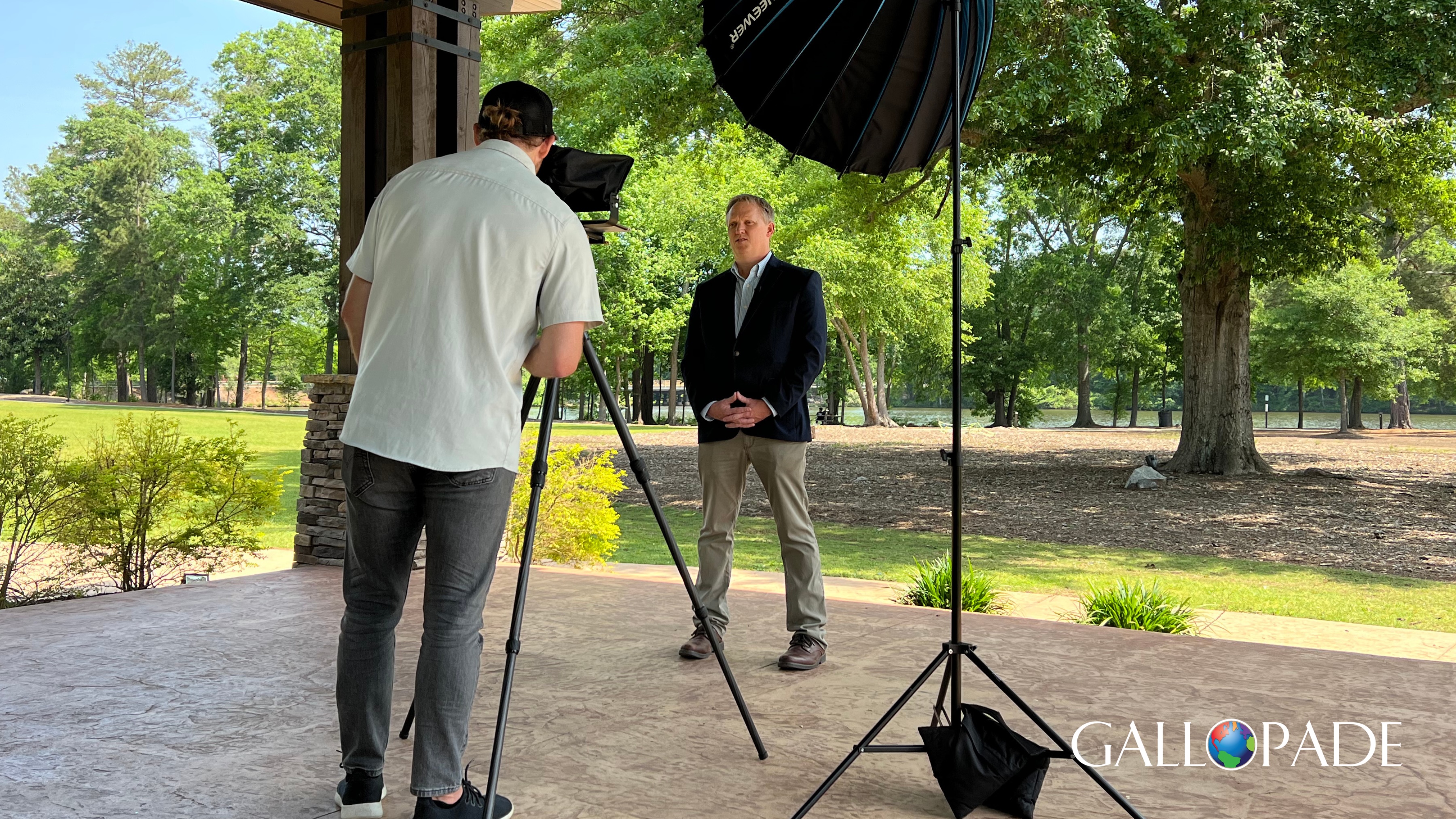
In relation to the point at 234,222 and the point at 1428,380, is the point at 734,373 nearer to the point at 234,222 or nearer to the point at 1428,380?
the point at 234,222

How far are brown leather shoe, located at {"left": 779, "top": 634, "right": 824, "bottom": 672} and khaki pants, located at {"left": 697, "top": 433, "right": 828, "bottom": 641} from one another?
3 centimetres

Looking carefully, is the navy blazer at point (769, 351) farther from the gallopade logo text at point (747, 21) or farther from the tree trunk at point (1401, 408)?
the tree trunk at point (1401, 408)

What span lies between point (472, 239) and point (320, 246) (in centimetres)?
3045

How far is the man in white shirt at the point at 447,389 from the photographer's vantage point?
221 centimetres

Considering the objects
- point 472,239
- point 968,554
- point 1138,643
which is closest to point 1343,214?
point 968,554

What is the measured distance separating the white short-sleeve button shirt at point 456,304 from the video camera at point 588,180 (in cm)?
38

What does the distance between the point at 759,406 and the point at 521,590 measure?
62.9 inches

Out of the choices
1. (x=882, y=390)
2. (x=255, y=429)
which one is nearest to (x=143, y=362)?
(x=255, y=429)

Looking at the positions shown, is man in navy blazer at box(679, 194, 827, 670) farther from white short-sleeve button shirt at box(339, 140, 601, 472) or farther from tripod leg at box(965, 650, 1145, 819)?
white short-sleeve button shirt at box(339, 140, 601, 472)

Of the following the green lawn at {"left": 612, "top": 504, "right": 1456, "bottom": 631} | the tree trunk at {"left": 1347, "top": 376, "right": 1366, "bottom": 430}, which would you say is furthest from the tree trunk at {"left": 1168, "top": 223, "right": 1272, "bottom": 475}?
the tree trunk at {"left": 1347, "top": 376, "right": 1366, "bottom": 430}

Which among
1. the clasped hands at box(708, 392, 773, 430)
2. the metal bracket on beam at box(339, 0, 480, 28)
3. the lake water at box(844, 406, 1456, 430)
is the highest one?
the metal bracket on beam at box(339, 0, 480, 28)

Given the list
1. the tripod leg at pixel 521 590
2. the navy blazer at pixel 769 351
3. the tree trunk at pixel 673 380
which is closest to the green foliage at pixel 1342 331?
the tree trunk at pixel 673 380

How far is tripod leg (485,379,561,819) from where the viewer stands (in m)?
2.38

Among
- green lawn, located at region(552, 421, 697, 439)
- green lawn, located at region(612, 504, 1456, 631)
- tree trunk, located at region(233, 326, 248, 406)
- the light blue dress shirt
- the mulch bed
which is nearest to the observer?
the light blue dress shirt
